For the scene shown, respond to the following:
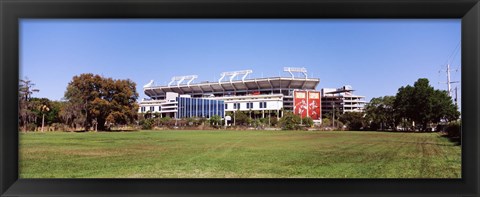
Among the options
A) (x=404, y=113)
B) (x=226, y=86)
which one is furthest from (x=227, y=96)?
(x=404, y=113)

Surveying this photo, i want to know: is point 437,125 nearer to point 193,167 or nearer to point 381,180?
point 381,180

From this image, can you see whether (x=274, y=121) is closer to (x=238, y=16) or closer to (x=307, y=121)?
(x=307, y=121)

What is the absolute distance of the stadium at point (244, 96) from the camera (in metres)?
2.77

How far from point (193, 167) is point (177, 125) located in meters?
0.38

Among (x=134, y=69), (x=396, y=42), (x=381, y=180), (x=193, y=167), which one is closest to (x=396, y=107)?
(x=396, y=42)

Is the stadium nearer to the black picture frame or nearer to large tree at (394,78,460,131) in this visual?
large tree at (394,78,460,131)

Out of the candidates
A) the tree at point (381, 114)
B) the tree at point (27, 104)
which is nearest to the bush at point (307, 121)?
the tree at point (381, 114)

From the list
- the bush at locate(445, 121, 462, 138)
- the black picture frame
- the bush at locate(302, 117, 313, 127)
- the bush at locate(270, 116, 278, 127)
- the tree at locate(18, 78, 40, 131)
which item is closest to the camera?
the black picture frame

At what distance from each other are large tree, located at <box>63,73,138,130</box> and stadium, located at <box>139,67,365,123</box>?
106 millimetres

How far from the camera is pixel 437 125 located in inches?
107

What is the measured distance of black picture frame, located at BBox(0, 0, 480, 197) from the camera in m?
1.92

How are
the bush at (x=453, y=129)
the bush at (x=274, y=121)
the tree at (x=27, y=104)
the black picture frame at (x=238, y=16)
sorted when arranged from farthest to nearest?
1. the bush at (x=274, y=121)
2. the bush at (x=453, y=129)
3. the tree at (x=27, y=104)
4. the black picture frame at (x=238, y=16)

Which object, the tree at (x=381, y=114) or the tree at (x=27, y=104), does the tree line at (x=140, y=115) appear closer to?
the tree at (x=381, y=114)

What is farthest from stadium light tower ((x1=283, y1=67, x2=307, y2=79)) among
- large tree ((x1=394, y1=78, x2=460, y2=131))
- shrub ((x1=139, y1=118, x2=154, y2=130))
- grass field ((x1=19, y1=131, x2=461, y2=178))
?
shrub ((x1=139, y1=118, x2=154, y2=130))
